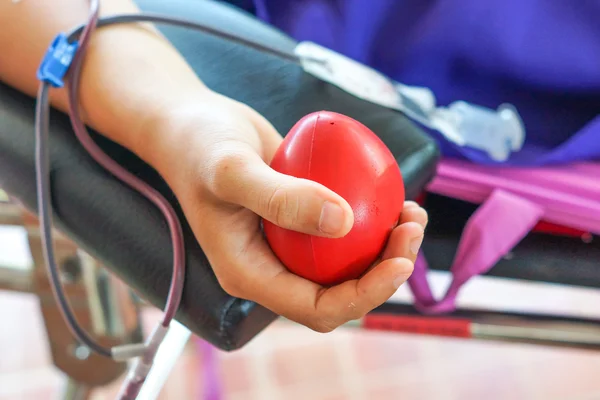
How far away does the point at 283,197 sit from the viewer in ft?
0.89

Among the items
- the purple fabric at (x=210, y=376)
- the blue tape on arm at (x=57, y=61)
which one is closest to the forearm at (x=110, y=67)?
the blue tape on arm at (x=57, y=61)

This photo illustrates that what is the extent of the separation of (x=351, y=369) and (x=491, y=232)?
0.65 m

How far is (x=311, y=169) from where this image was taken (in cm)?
29

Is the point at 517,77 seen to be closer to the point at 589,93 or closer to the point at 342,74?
the point at 589,93

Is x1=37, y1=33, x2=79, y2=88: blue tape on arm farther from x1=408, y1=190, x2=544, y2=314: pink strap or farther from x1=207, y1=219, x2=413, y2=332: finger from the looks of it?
x1=408, y1=190, x2=544, y2=314: pink strap

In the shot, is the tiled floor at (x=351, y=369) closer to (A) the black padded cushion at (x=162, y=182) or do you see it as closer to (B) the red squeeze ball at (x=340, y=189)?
(A) the black padded cushion at (x=162, y=182)

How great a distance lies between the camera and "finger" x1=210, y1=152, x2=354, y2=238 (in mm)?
261

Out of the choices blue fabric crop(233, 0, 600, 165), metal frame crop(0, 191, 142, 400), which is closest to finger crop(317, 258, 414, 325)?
blue fabric crop(233, 0, 600, 165)

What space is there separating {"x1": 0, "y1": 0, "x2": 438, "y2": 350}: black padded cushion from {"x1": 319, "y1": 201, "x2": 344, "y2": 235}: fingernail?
12cm

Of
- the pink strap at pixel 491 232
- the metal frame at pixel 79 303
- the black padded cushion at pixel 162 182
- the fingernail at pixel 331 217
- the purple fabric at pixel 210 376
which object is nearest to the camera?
the fingernail at pixel 331 217

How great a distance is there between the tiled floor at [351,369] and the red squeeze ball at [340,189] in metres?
0.74

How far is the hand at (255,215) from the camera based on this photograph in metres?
0.27

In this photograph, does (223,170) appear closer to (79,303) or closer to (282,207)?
(282,207)

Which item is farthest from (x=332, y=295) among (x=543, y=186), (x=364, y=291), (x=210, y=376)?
(x=210, y=376)
